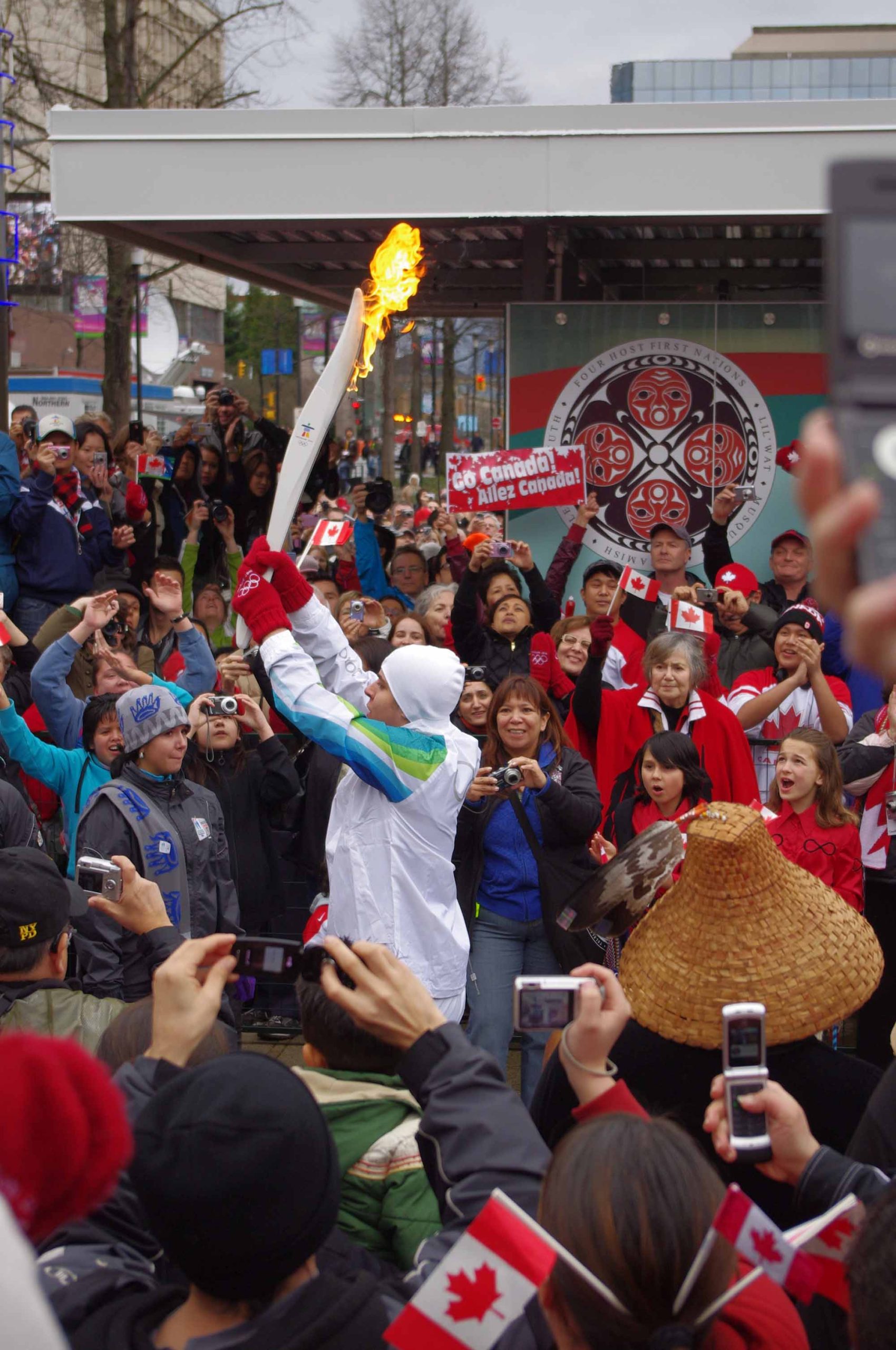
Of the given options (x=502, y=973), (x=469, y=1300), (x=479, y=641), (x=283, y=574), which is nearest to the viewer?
(x=469, y=1300)

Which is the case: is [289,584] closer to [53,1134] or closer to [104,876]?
[104,876]

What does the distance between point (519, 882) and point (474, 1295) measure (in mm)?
3388

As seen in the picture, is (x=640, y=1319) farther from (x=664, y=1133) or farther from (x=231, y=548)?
(x=231, y=548)

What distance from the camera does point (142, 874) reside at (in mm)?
4582

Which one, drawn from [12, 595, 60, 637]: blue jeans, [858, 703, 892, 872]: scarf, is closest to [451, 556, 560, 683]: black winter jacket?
[858, 703, 892, 872]: scarf

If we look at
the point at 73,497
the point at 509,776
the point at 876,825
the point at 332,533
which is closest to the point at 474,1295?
the point at 509,776

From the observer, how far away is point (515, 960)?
512 centimetres

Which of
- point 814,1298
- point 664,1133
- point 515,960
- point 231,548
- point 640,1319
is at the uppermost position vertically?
point 231,548

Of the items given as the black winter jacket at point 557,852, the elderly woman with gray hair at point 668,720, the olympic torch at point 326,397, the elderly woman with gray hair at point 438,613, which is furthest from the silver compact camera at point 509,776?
the elderly woman with gray hair at point 438,613

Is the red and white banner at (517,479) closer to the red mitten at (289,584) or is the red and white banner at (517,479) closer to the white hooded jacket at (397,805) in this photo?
the red mitten at (289,584)

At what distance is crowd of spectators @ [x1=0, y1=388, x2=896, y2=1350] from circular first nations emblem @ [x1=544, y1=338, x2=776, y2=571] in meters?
0.89

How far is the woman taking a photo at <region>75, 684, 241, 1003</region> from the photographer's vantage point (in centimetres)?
432

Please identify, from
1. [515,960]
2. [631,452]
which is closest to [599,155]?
[631,452]

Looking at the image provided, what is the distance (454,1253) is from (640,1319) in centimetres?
25
